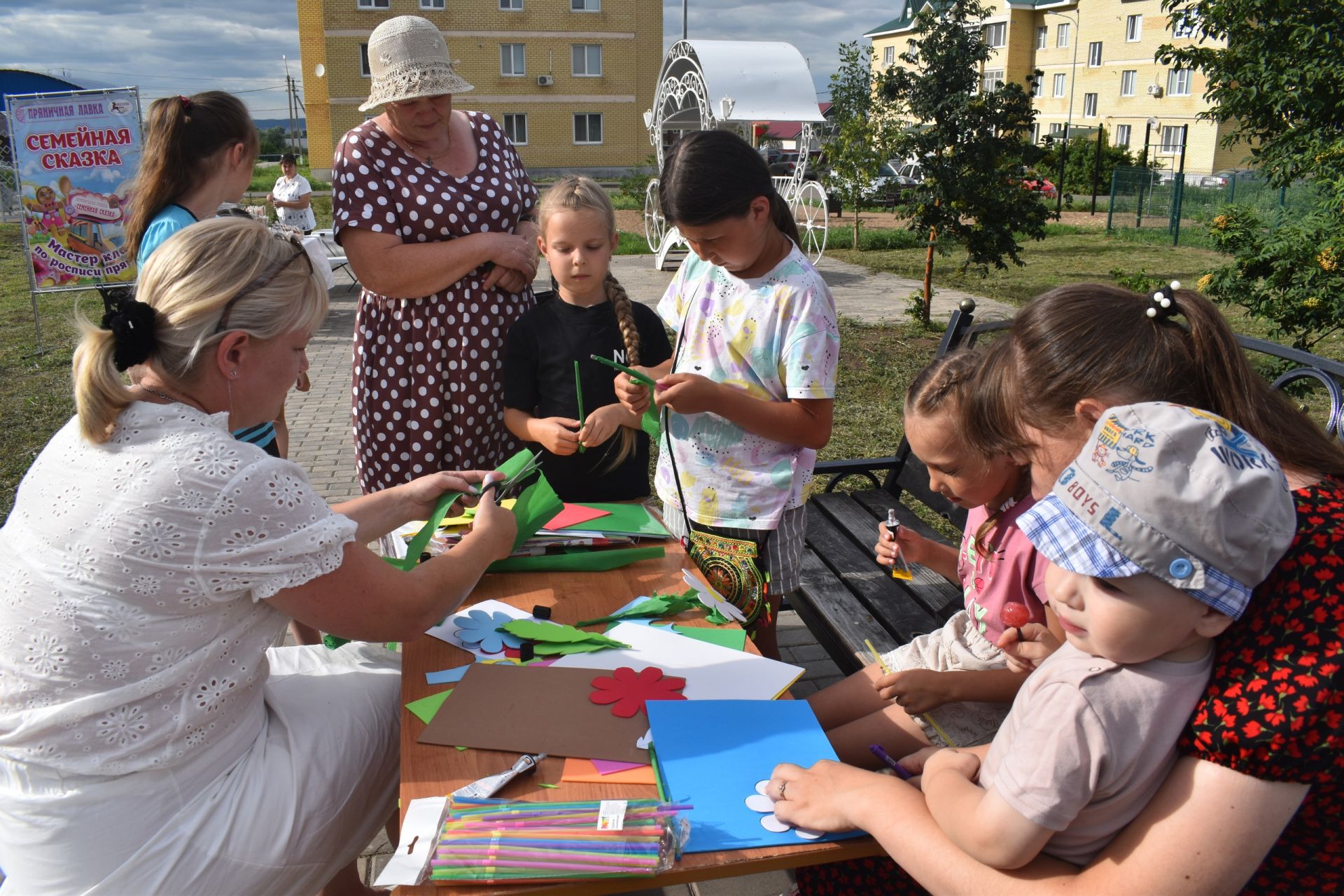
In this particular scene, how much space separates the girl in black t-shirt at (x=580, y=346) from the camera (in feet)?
9.07

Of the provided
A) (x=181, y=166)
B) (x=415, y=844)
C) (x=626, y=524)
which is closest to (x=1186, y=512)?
(x=415, y=844)

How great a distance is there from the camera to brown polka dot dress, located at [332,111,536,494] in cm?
282

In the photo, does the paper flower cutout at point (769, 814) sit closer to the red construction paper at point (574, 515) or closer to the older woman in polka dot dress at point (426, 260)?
the red construction paper at point (574, 515)

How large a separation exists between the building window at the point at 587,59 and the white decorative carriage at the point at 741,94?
22.9 m

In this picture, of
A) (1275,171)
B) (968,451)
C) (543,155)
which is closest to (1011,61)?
(543,155)

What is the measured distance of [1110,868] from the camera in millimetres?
1290

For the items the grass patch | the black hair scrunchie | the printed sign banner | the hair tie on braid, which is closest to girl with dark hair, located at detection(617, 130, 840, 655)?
the hair tie on braid

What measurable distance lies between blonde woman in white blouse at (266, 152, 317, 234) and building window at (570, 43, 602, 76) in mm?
27714

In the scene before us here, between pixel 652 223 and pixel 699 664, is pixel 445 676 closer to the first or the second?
pixel 699 664

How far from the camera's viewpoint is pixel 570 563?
2375 millimetres

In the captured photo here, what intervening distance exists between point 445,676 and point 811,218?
14345 mm

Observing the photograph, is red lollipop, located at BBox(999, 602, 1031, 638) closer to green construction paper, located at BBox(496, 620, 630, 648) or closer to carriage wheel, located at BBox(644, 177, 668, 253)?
green construction paper, located at BBox(496, 620, 630, 648)

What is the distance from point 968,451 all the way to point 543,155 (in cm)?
3835

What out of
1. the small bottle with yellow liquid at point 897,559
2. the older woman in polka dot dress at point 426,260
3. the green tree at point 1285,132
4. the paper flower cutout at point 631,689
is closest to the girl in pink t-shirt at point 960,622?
the small bottle with yellow liquid at point 897,559
